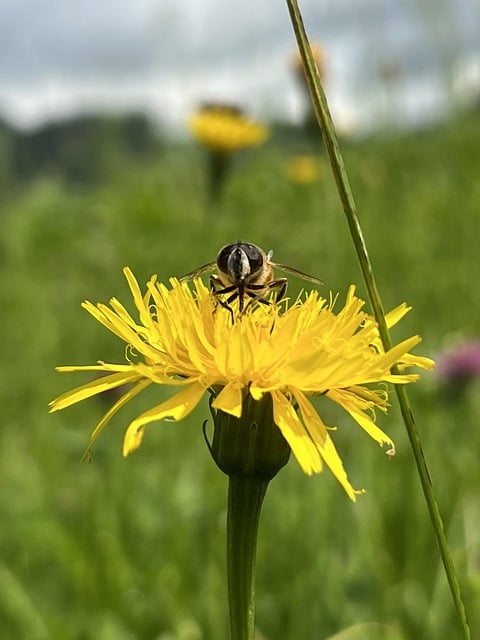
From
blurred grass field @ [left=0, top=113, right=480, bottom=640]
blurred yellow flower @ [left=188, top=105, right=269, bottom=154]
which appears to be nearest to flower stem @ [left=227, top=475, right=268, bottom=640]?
blurred grass field @ [left=0, top=113, right=480, bottom=640]

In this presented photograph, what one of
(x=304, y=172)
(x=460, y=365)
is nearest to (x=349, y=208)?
(x=460, y=365)

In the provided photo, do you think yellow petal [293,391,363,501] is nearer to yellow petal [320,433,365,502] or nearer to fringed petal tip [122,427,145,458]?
yellow petal [320,433,365,502]

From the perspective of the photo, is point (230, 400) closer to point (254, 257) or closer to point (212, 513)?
point (254, 257)

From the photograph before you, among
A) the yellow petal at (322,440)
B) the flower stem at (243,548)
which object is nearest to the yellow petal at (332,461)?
the yellow petal at (322,440)

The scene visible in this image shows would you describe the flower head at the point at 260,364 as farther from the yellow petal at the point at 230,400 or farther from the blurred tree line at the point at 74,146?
the blurred tree line at the point at 74,146

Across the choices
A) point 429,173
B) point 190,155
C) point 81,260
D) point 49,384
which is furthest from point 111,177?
point 49,384
